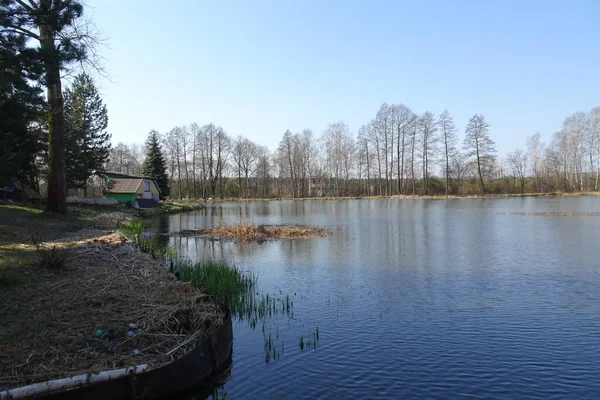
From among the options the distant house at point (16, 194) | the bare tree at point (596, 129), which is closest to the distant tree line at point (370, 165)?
the bare tree at point (596, 129)

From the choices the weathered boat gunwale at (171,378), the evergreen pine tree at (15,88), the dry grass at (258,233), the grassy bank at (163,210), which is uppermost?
the evergreen pine tree at (15,88)

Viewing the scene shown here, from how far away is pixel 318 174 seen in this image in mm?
90438

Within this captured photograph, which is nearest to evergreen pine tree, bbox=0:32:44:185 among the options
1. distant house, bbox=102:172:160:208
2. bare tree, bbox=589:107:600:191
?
distant house, bbox=102:172:160:208

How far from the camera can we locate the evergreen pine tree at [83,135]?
34.0 m


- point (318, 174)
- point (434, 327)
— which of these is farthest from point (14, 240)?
point (318, 174)

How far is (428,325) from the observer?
8.99 m

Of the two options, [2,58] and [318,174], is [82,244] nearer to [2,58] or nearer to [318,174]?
[2,58]

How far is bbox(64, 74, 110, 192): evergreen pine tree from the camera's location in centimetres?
3403

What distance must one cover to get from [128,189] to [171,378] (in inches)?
1710

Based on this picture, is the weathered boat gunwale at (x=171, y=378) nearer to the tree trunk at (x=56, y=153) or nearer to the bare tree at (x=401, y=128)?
the tree trunk at (x=56, y=153)

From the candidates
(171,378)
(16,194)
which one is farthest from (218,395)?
(16,194)

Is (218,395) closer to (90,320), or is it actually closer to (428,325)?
(90,320)

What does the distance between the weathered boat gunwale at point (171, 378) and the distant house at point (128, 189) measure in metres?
41.2

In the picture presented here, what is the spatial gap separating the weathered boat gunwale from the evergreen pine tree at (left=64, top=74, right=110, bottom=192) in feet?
94.8
